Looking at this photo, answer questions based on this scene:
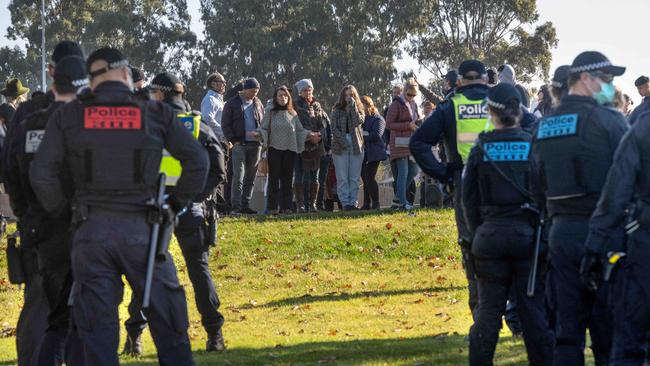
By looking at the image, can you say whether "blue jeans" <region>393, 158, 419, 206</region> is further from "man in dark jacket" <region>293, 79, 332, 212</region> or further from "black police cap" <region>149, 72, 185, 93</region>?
"black police cap" <region>149, 72, 185, 93</region>

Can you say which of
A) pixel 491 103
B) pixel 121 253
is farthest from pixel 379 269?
pixel 121 253

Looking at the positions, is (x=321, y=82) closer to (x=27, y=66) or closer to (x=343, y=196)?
(x=27, y=66)

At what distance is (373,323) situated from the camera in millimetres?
13680

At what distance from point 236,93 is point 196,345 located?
830 centimetres

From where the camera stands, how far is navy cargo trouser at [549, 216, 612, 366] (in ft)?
26.8

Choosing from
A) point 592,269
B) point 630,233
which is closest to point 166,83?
point 592,269

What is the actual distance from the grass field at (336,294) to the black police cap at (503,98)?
244 centimetres

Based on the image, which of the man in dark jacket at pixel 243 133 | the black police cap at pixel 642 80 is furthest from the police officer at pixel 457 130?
the man in dark jacket at pixel 243 133

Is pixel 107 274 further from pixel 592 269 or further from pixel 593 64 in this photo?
pixel 593 64

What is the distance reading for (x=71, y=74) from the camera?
8.70 meters

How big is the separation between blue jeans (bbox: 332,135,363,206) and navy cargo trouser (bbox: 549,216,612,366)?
12.1 m

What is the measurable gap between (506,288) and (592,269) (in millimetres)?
1371

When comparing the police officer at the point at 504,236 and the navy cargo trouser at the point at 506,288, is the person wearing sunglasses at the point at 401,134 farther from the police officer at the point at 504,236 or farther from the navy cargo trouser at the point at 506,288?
the navy cargo trouser at the point at 506,288

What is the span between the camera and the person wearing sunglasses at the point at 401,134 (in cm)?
2033
